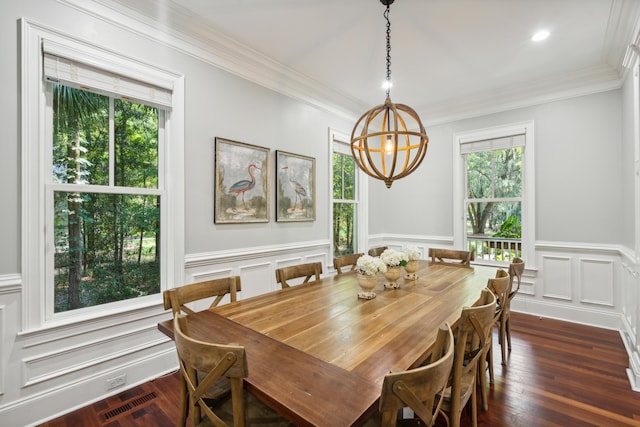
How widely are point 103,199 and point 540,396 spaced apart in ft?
11.3

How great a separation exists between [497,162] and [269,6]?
3517mm

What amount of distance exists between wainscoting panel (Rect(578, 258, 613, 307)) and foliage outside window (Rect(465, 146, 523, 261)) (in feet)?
2.45

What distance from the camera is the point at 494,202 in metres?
4.16

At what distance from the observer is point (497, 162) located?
413 centimetres

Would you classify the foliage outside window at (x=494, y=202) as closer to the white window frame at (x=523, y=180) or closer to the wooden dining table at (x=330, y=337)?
the white window frame at (x=523, y=180)

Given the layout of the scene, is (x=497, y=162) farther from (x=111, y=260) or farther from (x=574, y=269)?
(x=111, y=260)

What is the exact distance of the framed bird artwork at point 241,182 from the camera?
275cm

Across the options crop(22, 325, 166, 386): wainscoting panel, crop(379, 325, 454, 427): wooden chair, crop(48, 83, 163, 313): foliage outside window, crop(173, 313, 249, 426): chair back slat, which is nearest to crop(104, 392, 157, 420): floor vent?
crop(22, 325, 166, 386): wainscoting panel

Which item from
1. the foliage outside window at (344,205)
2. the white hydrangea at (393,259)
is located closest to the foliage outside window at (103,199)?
the white hydrangea at (393,259)

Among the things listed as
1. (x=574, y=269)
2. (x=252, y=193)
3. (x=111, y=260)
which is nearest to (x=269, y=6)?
(x=252, y=193)

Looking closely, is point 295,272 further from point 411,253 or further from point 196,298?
point 411,253

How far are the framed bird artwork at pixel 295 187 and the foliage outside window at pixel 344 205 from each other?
Answer: 23.6 inches

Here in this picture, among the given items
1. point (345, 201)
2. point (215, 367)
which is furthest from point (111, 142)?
point (345, 201)

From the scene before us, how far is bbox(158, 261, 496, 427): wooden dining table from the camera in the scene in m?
0.91
